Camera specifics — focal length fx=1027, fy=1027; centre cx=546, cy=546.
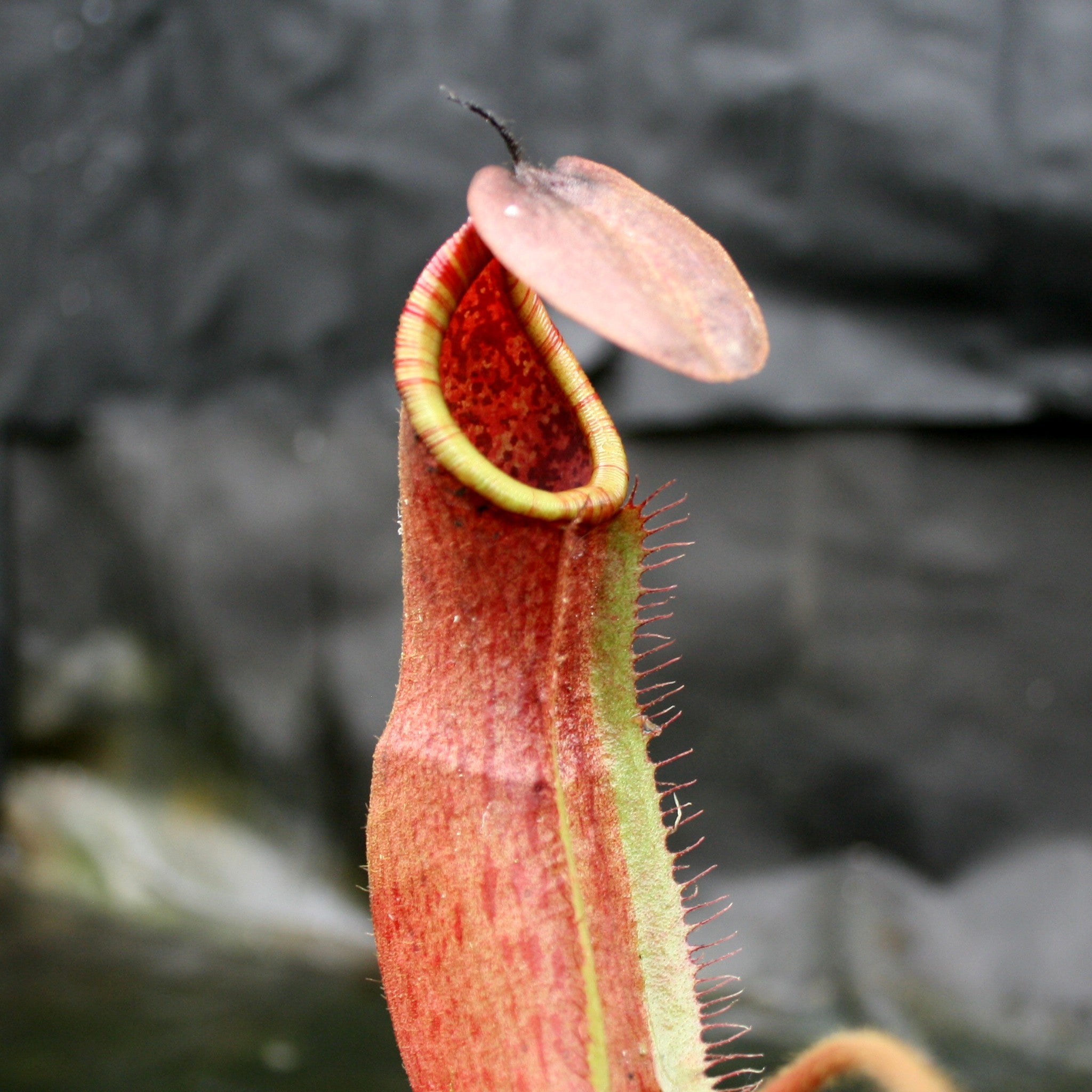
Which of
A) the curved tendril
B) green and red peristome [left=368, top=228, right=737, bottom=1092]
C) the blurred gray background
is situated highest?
the blurred gray background

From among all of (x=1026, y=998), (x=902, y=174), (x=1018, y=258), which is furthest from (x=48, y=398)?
(x=1026, y=998)

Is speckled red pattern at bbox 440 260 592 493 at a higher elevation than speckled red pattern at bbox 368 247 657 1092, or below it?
higher

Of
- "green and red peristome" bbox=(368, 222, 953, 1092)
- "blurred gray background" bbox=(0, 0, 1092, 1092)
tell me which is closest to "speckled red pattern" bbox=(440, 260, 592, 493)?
"green and red peristome" bbox=(368, 222, 953, 1092)

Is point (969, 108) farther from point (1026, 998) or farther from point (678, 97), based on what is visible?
point (1026, 998)

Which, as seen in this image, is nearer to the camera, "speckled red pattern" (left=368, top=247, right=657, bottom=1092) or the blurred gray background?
"speckled red pattern" (left=368, top=247, right=657, bottom=1092)

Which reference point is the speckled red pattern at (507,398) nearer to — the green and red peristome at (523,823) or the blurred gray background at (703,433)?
the green and red peristome at (523,823)

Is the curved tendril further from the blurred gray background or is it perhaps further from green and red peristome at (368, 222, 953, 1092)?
the blurred gray background
